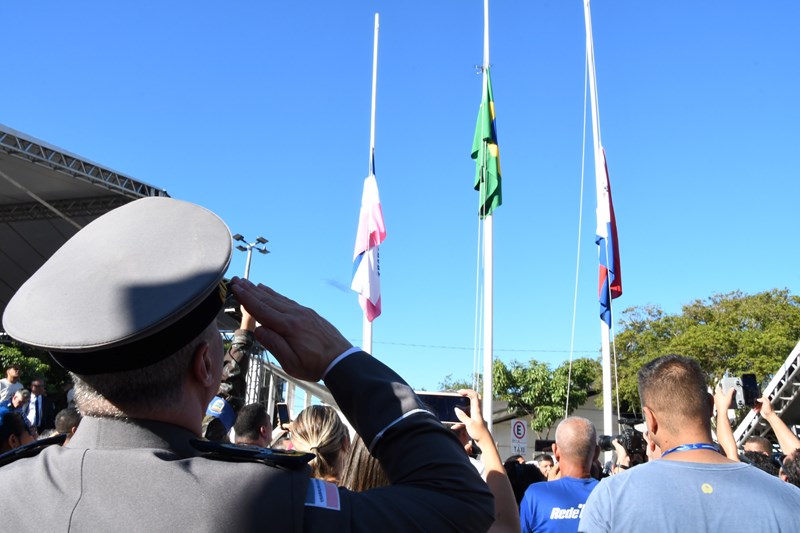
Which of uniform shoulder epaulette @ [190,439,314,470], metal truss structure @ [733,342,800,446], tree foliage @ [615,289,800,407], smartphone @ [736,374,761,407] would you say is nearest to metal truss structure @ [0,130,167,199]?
smartphone @ [736,374,761,407]

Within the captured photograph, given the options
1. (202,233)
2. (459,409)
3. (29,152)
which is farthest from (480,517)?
(29,152)

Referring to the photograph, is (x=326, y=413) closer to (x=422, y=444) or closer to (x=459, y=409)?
(x=459, y=409)

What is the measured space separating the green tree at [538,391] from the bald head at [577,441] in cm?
3761

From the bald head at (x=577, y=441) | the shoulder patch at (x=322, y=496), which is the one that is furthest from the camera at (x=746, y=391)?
the shoulder patch at (x=322, y=496)

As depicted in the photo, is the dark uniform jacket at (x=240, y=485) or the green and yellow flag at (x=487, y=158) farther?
the green and yellow flag at (x=487, y=158)

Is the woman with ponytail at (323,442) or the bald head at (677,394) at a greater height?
the bald head at (677,394)

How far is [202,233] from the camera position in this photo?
1188 mm

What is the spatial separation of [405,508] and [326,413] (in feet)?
7.62

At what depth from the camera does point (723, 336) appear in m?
34.2

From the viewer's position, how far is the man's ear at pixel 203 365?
119cm

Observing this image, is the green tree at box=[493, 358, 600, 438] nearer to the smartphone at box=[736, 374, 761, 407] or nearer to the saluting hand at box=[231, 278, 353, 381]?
the smartphone at box=[736, 374, 761, 407]

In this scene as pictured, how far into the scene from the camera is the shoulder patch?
1.06 m

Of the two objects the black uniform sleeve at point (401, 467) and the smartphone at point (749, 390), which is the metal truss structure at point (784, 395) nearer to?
the smartphone at point (749, 390)

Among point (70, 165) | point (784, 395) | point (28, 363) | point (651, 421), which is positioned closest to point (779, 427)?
point (651, 421)
